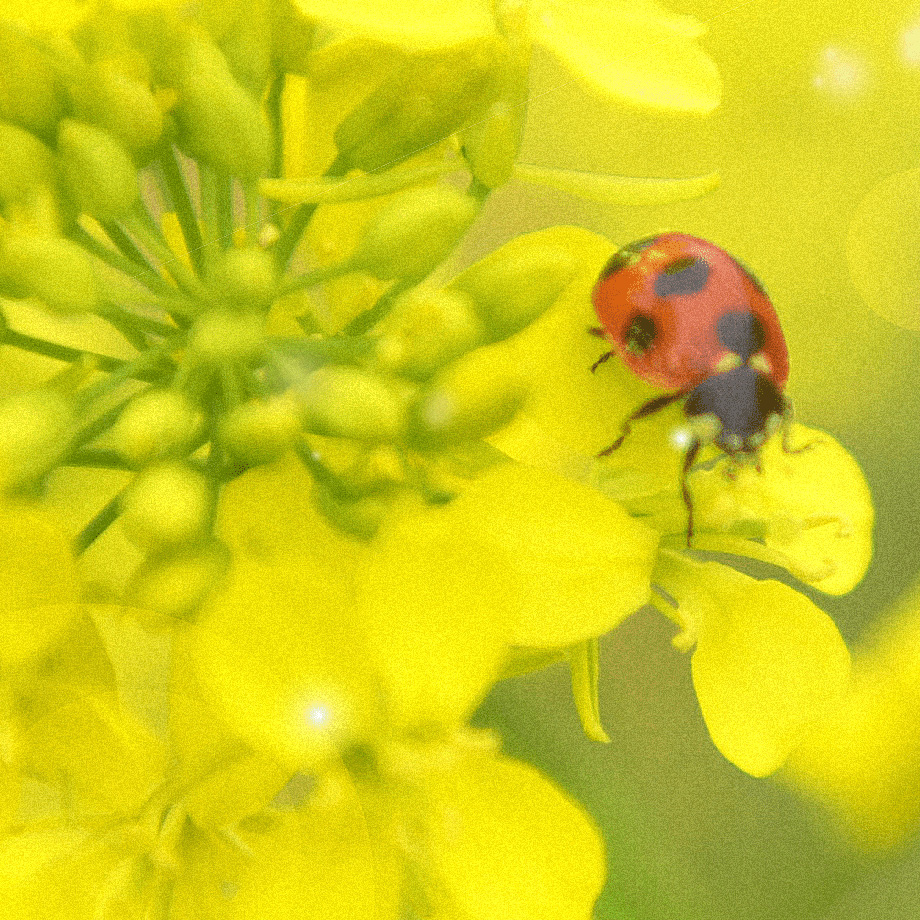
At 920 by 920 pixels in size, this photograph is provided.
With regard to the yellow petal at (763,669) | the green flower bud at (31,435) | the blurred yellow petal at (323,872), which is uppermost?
the green flower bud at (31,435)

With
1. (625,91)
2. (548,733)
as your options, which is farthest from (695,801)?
(625,91)

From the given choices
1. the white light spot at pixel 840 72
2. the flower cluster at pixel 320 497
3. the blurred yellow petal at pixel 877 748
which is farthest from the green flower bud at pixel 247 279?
the blurred yellow petal at pixel 877 748

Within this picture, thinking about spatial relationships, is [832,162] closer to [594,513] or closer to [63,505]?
[594,513]

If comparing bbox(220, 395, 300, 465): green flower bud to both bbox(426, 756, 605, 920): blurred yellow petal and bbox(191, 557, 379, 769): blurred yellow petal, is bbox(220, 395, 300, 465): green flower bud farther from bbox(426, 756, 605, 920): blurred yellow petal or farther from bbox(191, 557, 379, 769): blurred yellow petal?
bbox(426, 756, 605, 920): blurred yellow petal

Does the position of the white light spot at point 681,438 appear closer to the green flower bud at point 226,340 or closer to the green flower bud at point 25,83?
the green flower bud at point 226,340

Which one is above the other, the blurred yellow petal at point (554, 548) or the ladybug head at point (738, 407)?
the blurred yellow petal at point (554, 548)

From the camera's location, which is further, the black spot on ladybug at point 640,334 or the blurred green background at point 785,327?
the blurred green background at point 785,327
